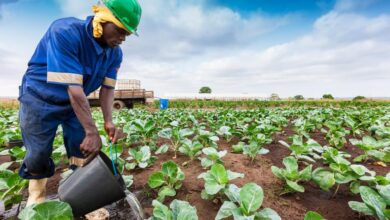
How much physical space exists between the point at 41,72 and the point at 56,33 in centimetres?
39

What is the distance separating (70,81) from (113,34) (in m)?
0.42

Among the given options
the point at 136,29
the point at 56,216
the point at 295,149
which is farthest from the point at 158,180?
the point at 295,149

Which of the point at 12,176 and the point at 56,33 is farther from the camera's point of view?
the point at 12,176

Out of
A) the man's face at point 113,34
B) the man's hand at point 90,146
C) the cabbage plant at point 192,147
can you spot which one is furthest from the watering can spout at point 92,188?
the cabbage plant at point 192,147

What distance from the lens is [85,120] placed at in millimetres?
1552

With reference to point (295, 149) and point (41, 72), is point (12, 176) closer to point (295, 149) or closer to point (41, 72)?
point (41, 72)

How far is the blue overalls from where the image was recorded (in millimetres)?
1572

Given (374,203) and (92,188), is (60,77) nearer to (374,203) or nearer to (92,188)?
(92,188)

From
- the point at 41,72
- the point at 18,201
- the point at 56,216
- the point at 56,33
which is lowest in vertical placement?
the point at 18,201

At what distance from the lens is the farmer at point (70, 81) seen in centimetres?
154

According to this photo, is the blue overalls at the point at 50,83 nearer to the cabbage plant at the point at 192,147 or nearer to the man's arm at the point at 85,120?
the man's arm at the point at 85,120

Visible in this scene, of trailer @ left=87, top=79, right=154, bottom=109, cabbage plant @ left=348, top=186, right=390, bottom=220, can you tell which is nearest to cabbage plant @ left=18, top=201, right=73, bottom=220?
cabbage plant @ left=348, top=186, right=390, bottom=220

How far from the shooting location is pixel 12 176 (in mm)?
1802

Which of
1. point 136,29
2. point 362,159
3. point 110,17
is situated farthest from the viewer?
point 362,159
